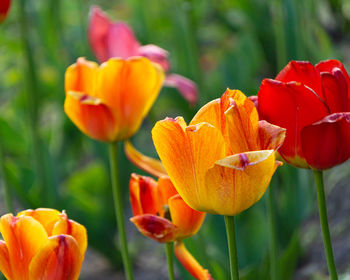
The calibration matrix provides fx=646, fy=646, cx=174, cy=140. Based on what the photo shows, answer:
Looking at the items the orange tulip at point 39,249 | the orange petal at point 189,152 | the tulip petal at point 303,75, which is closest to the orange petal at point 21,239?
the orange tulip at point 39,249

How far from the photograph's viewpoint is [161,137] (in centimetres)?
42

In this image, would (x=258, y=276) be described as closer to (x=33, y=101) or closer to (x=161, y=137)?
(x=33, y=101)

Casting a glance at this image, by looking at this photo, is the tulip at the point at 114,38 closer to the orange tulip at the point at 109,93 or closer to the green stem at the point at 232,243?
the orange tulip at the point at 109,93

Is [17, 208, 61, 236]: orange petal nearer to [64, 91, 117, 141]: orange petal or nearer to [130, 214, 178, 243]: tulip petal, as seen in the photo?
[130, 214, 178, 243]: tulip petal

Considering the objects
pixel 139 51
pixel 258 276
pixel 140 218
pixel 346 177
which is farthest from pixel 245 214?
pixel 140 218

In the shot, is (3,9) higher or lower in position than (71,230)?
higher

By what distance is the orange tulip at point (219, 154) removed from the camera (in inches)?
15.9

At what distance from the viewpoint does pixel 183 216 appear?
19.7 inches

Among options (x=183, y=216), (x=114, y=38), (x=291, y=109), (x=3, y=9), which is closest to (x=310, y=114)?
(x=291, y=109)

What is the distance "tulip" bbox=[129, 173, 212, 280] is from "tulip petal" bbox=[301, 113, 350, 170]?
10 cm

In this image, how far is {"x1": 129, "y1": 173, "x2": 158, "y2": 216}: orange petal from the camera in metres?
0.52

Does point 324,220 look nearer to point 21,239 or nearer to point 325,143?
point 325,143

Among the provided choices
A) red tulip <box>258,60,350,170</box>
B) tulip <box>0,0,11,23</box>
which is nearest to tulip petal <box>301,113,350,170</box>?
red tulip <box>258,60,350,170</box>

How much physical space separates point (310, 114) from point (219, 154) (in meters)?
0.09
